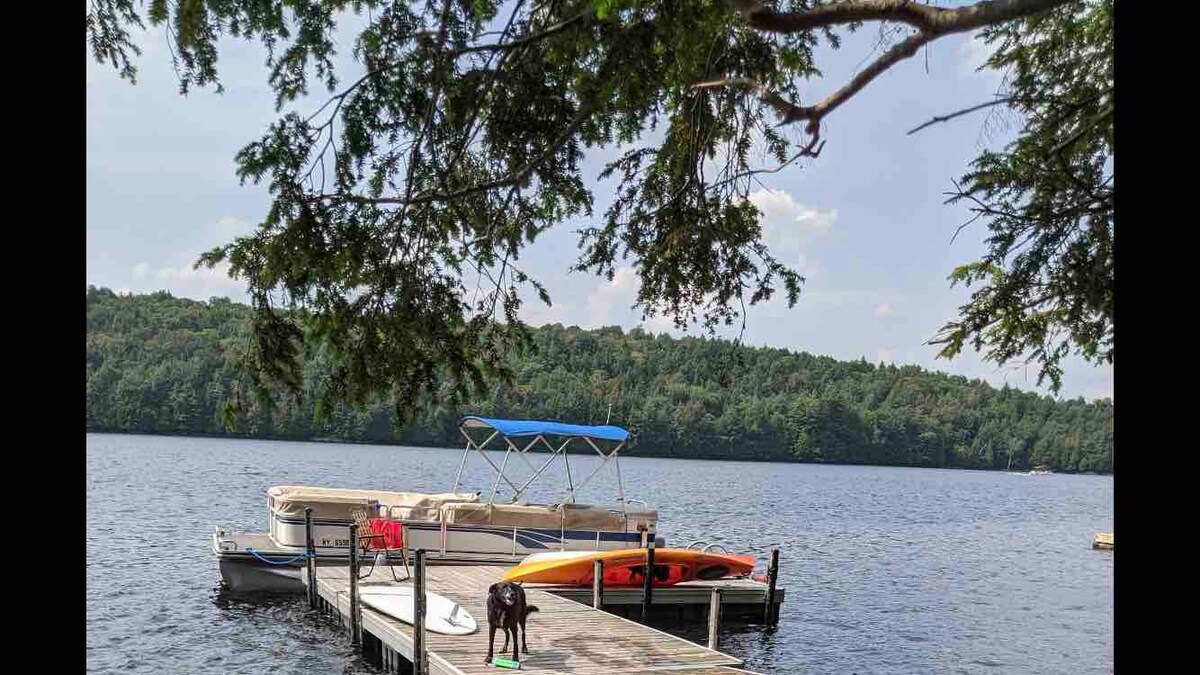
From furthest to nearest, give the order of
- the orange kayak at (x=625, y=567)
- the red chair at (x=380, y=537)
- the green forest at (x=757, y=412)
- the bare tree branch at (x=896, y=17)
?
the green forest at (x=757, y=412), the red chair at (x=380, y=537), the orange kayak at (x=625, y=567), the bare tree branch at (x=896, y=17)

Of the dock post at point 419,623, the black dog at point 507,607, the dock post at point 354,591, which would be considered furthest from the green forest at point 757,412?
the black dog at point 507,607

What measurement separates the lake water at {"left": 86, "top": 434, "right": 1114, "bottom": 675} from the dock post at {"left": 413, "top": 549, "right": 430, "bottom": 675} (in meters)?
1.93

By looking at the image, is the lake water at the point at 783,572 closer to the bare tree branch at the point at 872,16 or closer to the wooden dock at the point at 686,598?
the wooden dock at the point at 686,598

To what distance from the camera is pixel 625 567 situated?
1848 cm

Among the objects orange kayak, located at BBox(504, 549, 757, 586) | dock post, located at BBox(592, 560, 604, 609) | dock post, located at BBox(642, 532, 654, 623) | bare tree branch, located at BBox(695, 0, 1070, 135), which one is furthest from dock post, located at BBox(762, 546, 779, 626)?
bare tree branch, located at BBox(695, 0, 1070, 135)

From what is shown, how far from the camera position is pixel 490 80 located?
6.91 metres

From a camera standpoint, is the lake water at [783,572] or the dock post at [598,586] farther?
the lake water at [783,572]

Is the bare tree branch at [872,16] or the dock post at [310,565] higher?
the bare tree branch at [872,16]

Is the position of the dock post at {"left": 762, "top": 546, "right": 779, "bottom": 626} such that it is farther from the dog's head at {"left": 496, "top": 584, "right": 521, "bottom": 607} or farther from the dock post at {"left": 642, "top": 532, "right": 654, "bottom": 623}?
the dog's head at {"left": 496, "top": 584, "right": 521, "bottom": 607}

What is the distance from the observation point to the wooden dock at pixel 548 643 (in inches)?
448

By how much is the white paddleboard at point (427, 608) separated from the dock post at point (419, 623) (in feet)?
2.53

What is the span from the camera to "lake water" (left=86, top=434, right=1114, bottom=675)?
716 inches

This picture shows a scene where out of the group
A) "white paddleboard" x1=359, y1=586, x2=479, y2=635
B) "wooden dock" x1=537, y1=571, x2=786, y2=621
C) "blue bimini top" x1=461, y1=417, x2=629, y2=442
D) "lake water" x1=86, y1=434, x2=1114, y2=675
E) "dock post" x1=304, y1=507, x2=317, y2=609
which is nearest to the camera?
"white paddleboard" x1=359, y1=586, x2=479, y2=635
